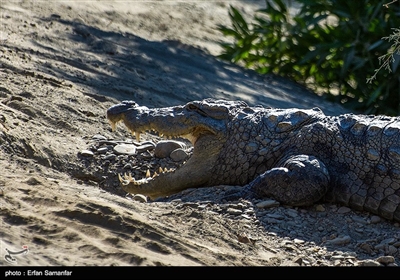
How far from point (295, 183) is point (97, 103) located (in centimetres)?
267

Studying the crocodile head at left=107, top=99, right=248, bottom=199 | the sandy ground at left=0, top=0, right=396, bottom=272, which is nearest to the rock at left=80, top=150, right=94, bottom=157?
the sandy ground at left=0, top=0, right=396, bottom=272

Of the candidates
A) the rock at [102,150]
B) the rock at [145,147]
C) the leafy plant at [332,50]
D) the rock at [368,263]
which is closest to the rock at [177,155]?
the rock at [145,147]

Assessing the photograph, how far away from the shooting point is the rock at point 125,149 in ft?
22.3

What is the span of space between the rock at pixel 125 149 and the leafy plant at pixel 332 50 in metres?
4.31

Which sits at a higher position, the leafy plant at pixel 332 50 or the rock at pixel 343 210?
the leafy plant at pixel 332 50

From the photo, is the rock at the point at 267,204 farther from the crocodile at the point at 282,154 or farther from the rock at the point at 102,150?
the rock at the point at 102,150

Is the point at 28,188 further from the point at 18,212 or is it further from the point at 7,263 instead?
the point at 7,263

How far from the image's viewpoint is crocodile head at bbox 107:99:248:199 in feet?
20.4

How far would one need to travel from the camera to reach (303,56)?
11.4 meters

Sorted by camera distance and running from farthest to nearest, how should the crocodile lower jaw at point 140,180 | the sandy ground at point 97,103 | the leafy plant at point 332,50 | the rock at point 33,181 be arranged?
the leafy plant at point 332,50, the crocodile lower jaw at point 140,180, the rock at point 33,181, the sandy ground at point 97,103

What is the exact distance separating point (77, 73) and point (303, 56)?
4.24 metres

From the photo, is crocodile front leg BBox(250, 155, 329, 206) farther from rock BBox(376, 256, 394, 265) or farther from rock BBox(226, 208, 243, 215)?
rock BBox(376, 256, 394, 265)

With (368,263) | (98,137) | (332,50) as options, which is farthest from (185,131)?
(332,50)

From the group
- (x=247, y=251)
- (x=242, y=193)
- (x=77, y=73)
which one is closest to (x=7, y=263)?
(x=247, y=251)
